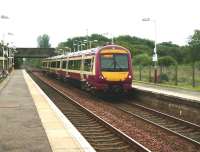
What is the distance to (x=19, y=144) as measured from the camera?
11008mm

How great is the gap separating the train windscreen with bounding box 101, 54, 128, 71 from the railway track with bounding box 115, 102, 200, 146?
2804 millimetres

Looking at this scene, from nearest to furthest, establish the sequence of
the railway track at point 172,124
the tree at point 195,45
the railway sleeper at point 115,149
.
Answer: the railway sleeper at point 115,149 → the railway track at point 172,124 → the tree at point 195,45

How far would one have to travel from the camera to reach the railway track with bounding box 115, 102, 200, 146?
15.5 m

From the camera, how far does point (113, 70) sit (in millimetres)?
27312

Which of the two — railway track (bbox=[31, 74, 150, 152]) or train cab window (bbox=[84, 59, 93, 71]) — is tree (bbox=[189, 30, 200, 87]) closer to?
train cab window (bbox=[84, 59, 93, 71])

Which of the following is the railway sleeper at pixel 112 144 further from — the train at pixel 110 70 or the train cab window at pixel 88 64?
the train cab window at pixel 88 64

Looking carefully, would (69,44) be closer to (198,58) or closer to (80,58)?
(198,58)

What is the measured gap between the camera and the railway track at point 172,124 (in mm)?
15486

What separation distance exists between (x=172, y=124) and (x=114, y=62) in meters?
9.79

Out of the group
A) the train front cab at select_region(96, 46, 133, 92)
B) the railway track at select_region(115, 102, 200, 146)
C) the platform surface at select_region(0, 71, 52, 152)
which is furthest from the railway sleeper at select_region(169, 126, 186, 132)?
the train front cab at select_region(96, 46, 133, 92)

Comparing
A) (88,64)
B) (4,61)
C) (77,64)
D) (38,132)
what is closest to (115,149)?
(38,132)

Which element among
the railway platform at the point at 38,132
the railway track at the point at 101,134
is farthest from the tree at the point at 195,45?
the railway platform at the point at 38,132

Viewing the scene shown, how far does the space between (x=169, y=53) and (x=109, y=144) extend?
4322 inches

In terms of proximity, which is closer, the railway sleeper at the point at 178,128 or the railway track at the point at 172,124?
the railway track at the point at 172,124
